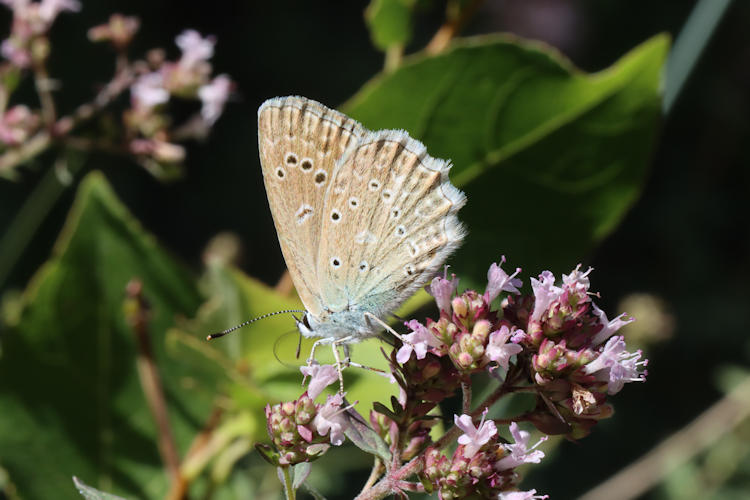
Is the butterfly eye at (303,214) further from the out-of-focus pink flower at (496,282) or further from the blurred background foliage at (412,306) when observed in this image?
the out-of-focus pink flower at (496,282)

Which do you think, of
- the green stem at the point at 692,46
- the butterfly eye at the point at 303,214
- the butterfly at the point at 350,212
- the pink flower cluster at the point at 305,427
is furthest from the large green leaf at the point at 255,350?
the green stem at the point at 692,46

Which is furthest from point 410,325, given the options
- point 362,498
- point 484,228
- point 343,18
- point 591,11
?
point 591,11

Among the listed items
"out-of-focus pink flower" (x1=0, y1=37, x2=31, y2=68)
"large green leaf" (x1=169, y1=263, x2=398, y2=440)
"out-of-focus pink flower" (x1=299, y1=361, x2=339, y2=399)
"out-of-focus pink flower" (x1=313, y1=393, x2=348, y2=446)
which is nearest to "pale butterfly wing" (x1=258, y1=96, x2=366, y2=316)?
"large green leaf" (x1=169, y1=263, x2=398, y2=440)

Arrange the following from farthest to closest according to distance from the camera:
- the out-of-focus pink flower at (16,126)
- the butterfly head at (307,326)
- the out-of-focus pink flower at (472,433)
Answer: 1. the out-of-focus pink flower at (16,126)
2. the butterfly head at (307,326)
3. the out-of-focus pink flower at (472,433)

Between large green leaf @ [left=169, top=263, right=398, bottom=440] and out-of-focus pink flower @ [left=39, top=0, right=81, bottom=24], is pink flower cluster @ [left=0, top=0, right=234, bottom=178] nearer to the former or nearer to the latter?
out-of-focus pink flower @ [left=39, top=0, right=81, bottom=24]

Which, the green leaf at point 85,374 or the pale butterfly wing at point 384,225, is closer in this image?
the pale butterfly wing at point 384,225

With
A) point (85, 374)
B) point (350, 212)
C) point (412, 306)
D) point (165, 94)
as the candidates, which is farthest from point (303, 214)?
point (85, 374)

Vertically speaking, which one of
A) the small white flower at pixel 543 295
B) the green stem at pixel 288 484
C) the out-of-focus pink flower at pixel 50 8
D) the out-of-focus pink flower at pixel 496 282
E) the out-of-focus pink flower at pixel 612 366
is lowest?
the green stem at pixel 288 484

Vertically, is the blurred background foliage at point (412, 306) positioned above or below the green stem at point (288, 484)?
above
